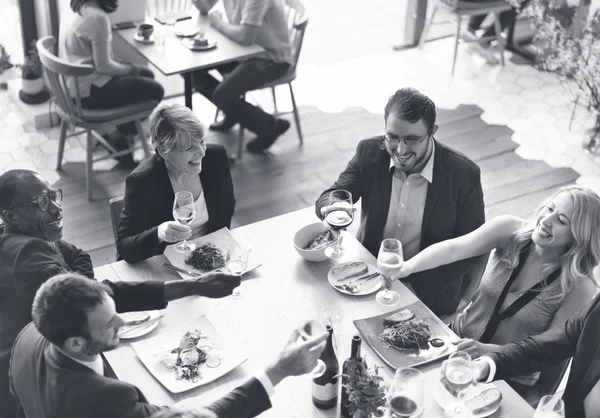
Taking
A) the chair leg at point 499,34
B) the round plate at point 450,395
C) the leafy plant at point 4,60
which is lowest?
the leafy plant at point 4,60

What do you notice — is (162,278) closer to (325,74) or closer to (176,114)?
(176,114)

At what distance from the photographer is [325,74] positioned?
6277mm

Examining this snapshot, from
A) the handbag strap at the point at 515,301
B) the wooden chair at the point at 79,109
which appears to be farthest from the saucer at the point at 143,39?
the handbag strap at the point at 515,301

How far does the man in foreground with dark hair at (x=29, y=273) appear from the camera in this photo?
2.67 meters

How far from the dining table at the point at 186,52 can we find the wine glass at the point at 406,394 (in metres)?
3.00

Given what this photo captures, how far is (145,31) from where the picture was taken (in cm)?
505

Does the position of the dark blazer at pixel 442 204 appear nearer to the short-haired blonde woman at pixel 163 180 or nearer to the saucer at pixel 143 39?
the short-haired blonde woman at pixel 163 180

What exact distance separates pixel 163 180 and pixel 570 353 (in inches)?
64.7

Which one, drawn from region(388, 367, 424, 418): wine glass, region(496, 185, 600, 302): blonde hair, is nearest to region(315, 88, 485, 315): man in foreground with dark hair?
region(496, 185, 600, 302): blonde hair

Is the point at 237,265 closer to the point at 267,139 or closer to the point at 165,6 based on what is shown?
the point at 267,139

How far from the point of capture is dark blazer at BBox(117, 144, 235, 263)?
3.00 m

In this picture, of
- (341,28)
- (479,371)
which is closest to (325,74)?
(341,28)

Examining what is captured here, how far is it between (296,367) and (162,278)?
850mm

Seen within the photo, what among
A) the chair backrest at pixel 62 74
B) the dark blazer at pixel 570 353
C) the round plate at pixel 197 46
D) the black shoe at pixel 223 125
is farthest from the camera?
the black shoe at pixel 223 125
